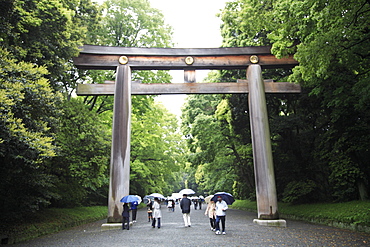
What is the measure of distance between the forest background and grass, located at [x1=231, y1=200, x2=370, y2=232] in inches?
32.5

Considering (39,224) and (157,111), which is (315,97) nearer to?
(157,111)

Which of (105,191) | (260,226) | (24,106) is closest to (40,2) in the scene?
(24,106)

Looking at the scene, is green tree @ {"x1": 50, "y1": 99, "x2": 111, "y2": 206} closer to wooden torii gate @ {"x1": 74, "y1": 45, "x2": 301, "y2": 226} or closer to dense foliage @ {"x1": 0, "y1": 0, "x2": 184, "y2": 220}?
dense foliage @ {"x1": 0, "y1": 0, "x2": 184, "y2": 220}

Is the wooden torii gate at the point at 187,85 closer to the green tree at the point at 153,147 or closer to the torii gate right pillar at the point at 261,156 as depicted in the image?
the torii gate right pillar at the point at 261,156

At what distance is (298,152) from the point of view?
1688 centimetres

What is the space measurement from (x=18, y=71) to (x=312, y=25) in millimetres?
9387

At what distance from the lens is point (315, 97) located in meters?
14.7

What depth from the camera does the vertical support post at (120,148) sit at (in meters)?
10.9

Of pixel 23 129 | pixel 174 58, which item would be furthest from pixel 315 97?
pixel 23 129

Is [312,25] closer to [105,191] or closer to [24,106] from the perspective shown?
[24,106]

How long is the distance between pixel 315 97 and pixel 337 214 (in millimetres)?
6156

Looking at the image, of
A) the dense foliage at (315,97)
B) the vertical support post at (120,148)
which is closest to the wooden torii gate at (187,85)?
the vertical support post at (120,148)

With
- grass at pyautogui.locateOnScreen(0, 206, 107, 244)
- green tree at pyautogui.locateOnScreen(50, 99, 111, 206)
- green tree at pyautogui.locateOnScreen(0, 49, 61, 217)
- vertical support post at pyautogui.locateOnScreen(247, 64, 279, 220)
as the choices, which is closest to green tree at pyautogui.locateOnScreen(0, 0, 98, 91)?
green tree at pyautogui.locateOnScreen(0, 49, 61, 217)

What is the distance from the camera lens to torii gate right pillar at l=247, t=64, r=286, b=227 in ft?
36.2
